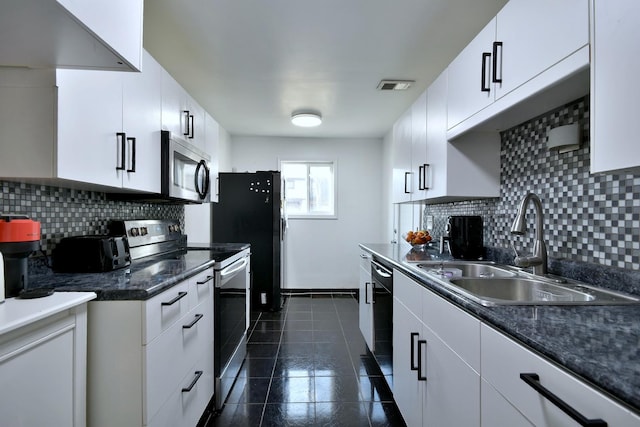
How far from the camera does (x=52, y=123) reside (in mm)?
1142

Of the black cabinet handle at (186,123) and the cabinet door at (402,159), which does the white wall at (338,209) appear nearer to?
the cabinet door at (402,159)

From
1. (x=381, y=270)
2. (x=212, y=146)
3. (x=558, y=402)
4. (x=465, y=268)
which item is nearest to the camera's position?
(x=558, y=402)

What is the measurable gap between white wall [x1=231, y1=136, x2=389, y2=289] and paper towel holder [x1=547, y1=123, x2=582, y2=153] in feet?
11.3

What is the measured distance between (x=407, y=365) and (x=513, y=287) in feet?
2.07

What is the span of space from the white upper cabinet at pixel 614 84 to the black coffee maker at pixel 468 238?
3.91 feet

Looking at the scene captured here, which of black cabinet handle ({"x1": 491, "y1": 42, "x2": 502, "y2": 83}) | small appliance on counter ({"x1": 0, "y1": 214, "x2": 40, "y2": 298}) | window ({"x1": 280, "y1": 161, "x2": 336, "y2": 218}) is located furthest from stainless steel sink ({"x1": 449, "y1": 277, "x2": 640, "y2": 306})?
window ({"x1": 280, "y1": 161, "x2": 336, "y2": 218})

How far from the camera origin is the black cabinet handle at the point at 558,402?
545mm

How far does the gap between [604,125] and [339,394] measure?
2003mm

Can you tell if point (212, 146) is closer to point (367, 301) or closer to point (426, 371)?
point (367, 301)

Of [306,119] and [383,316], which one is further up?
[306,119]

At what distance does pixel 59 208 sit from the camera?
1567 mm

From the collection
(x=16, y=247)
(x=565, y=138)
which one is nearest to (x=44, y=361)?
(x=16, y=247)

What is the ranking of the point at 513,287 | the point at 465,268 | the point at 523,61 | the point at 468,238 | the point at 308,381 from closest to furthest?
the point at 523,61
the point at 513,287
the point at 465,268
the point at 468,238
the point at 308,381

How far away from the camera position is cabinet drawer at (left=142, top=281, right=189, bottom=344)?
116 centimetres
